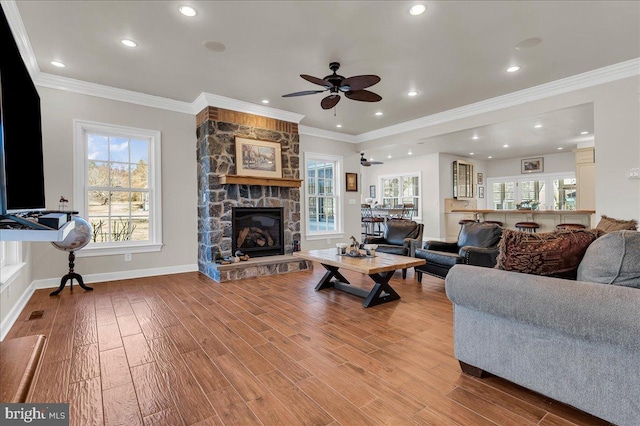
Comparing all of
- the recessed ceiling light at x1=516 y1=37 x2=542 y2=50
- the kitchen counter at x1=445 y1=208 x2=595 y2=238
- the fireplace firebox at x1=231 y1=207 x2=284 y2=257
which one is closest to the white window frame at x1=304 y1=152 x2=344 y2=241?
the fireplace firebox at x1=231 y1=207 x2=284 y2=257

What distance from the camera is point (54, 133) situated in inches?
167

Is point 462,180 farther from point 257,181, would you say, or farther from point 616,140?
point 257,181

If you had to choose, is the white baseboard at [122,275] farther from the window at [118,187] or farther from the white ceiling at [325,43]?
the white ceiling at [325,43]

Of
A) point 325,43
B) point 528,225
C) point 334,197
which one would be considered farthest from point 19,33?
point 528,225

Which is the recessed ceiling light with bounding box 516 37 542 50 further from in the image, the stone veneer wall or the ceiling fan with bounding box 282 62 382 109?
the stone veneer wall

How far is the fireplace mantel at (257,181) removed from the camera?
4993mm

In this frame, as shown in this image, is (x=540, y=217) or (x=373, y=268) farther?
(x=540, y=217)

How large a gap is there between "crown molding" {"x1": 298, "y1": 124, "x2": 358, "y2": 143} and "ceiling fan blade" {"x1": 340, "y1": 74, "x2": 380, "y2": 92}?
3026mm

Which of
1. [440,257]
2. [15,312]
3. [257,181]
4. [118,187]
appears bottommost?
[15,312]

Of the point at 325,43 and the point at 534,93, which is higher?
the point at 325,43

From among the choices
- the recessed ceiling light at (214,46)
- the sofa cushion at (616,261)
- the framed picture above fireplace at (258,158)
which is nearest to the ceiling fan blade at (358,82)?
the recessed ceiling light at (214,46)

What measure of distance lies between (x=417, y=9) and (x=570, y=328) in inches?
104

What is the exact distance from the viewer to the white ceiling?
2.80 metres

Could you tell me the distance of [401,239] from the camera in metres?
5.24
